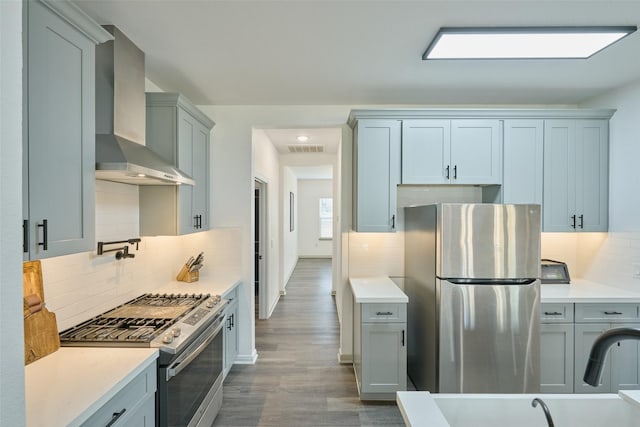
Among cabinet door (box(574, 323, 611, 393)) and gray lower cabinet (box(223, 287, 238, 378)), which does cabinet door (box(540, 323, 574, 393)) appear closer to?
cabinet door (box(574, 323, 611, 393))

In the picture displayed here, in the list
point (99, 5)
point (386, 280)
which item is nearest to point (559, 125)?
point (386, 280)

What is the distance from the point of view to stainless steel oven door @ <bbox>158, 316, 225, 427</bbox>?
1.80 metres

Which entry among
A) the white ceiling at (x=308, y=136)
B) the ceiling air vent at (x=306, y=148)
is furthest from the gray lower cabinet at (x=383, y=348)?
the ceiling air vent at (x=306, y=148)

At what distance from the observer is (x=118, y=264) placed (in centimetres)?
249

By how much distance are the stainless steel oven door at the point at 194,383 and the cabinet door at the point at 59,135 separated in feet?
2.70

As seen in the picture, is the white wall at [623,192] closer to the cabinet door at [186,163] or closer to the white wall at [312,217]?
the cabinet door at [186,163]

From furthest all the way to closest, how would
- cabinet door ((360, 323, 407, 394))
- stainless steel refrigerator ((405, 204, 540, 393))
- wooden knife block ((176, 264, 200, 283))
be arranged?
wooden knife block ((176, 264, 200, 283)) → cabinet door ((360, 323, 407, 394)) → stainless steel refrigerator ((405, 204, 540, 393))

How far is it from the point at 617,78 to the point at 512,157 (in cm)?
95

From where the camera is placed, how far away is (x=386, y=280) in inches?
133

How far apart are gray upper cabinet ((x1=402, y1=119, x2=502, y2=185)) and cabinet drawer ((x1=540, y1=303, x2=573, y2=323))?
1110 millimetres

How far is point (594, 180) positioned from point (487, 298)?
162cm

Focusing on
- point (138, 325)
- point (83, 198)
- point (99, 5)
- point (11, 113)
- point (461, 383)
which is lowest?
point (461, 383)

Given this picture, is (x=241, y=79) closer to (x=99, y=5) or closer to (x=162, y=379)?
(x=99, y=5)

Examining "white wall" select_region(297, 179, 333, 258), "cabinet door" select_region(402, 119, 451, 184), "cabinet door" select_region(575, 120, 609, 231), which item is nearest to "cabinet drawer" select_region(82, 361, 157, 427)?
"cabinet door" select_region(402, 119, 451, 184)
